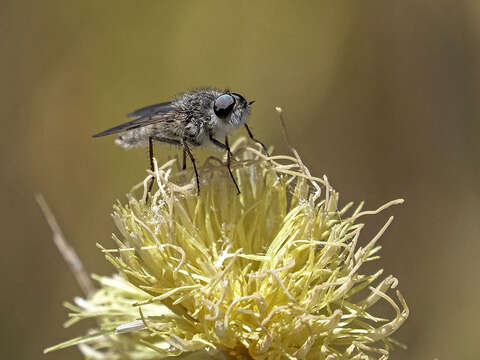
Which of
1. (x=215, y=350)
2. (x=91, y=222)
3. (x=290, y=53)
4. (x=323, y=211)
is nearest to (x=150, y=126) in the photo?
(x=323, y=211)

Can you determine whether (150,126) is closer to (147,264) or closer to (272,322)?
(147,264)

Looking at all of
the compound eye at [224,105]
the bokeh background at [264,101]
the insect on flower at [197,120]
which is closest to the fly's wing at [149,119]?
the insect on flower at [197,120]

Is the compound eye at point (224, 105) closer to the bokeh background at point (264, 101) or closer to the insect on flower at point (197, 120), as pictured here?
the insect on flower at point (197, 120)

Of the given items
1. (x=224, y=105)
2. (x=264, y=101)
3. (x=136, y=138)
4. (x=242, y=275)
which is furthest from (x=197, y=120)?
(x=264, y=101)

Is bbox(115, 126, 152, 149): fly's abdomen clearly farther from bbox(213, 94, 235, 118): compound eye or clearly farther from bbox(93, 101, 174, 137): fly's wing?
bbox(213, 94, 235, 118): compound eye

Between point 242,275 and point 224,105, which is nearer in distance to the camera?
point 242,275

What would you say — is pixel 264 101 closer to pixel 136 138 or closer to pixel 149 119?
pixel 136 138

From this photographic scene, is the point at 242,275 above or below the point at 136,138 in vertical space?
below
